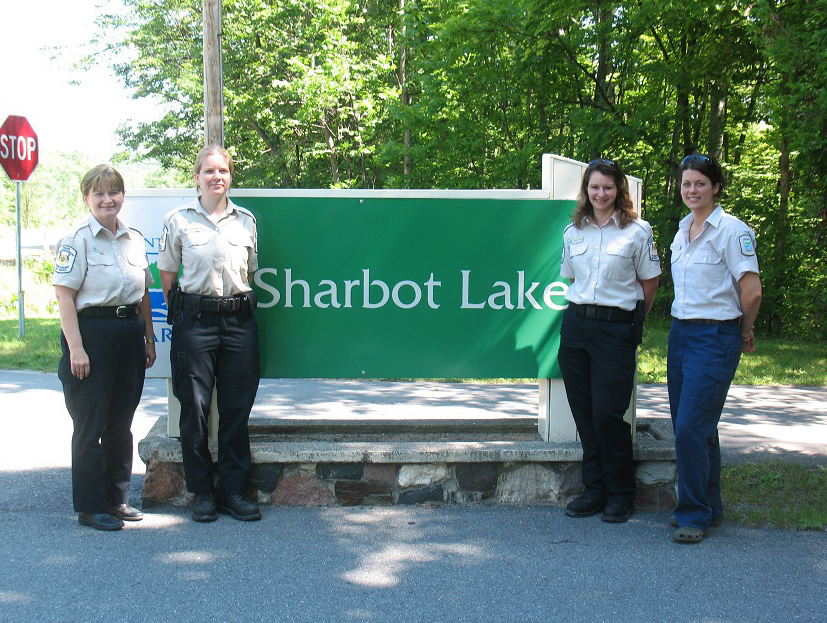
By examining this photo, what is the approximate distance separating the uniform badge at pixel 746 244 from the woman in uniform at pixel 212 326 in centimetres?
241

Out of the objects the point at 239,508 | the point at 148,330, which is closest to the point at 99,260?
the point at 148,330

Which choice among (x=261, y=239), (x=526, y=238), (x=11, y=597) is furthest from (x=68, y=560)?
(x=526, y=238)

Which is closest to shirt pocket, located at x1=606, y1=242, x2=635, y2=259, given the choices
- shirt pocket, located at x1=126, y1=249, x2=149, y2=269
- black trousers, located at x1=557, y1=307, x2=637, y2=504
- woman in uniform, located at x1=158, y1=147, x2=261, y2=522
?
black trousers, located at x1=557, y1=307, x2=637, y2=504

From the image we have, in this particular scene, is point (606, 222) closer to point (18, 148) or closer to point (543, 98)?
point (18, 148)

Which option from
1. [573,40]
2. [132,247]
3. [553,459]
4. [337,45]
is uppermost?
[337,45]

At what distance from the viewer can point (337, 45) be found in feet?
73.4

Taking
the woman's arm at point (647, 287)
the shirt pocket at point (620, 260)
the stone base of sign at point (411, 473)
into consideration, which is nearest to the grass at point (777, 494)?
the stone base of sign at point (411, 473)

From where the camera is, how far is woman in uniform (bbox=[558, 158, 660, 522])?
4199mm

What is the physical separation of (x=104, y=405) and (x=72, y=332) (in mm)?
405

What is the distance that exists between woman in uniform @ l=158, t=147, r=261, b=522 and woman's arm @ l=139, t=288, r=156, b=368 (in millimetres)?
140

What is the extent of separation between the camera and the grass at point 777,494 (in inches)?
171

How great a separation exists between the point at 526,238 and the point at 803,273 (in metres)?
12.5

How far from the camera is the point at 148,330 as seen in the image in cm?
439

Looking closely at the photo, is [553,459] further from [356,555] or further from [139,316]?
[139,316]
